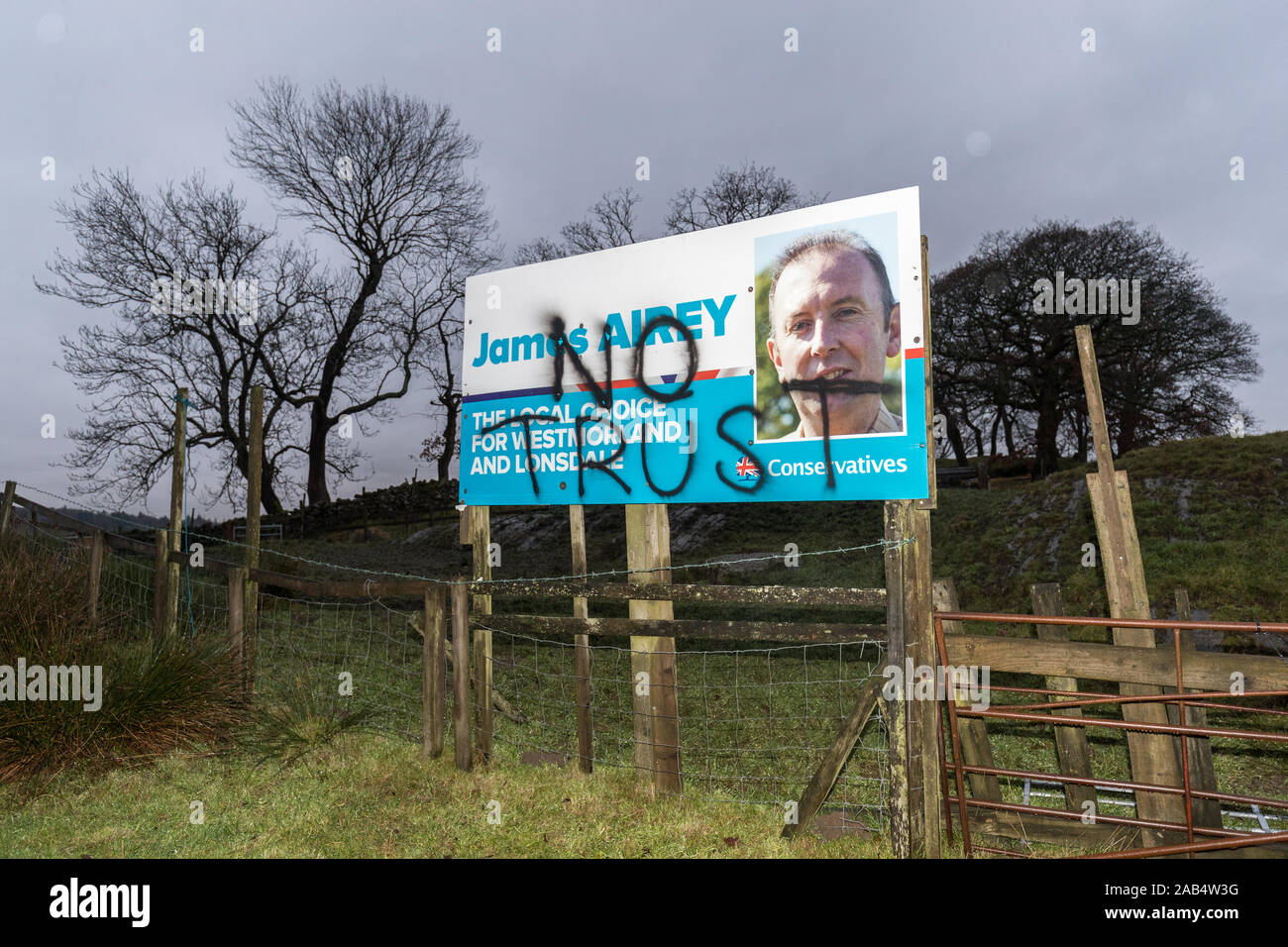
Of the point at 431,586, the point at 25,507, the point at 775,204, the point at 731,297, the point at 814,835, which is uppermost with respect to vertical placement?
the point at 775,204

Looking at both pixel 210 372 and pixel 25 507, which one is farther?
pixel 210 372

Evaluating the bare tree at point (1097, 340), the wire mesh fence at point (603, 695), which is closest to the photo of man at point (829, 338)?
the wire mesh fence at point (603, 695)

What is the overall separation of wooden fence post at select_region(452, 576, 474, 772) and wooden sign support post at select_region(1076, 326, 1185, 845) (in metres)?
4.84

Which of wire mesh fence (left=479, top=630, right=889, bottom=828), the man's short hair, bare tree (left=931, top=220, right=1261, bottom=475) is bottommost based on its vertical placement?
wire mesh fence (left=479, top=630, right=889, bottom=828)

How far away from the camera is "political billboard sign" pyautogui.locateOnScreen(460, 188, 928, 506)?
513 cm

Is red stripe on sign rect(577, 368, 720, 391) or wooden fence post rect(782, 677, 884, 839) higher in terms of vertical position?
red stripe on sign rect(577, 368, 720, 391)

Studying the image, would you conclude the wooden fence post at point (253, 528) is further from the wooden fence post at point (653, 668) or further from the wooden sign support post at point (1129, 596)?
the wooden sign support post at point (1129, 596)

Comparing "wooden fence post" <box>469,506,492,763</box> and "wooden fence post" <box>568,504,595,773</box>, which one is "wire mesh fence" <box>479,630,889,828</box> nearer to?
A: "wooden fence post" <box>568,504,595,773</box>

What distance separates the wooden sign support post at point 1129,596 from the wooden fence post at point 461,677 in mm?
4841

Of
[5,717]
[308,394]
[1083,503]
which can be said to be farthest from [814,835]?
[308,394]

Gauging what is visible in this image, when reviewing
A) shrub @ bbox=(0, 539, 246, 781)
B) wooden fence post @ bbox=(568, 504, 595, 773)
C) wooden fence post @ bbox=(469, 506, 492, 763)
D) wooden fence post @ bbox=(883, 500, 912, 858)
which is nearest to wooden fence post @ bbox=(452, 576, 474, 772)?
wooden fence post @ bbox=(469, 506, 492, 763)

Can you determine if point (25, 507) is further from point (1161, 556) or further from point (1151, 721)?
point (1161, 556)

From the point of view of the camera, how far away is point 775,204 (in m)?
29.2

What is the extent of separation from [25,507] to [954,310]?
32942 mm
